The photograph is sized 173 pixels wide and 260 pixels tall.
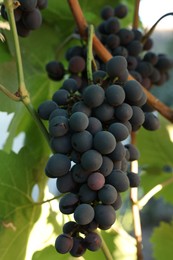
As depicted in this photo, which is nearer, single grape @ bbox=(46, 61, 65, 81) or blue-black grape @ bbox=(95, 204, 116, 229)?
blue-black grape @ bbox=(95, 204, 116, 229)

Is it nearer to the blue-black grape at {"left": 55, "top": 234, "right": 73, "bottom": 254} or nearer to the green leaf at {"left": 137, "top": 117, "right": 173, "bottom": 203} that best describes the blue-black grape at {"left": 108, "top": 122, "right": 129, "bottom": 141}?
the blue-black grape at {"left": 55, "top": 234, "right": 73, "bottom": 254}

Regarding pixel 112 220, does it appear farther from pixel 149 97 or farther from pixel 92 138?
pixel 149 97

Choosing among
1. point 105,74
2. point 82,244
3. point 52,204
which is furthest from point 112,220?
point 52,204

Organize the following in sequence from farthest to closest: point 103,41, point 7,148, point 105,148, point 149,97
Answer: point 7,148 < point 103,41 < point 149,97 < point 105,148

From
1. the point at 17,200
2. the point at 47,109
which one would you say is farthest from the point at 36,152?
the point at 47,109

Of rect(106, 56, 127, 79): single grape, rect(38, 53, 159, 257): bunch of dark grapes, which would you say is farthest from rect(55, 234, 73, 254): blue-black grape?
rect(106, 56, 127, 79): single grape

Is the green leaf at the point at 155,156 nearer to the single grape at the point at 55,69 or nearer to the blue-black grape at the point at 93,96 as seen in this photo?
the single grape at the point at 55,69

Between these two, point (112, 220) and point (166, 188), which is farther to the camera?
point (166, 188)
